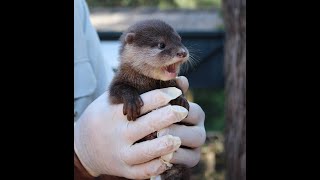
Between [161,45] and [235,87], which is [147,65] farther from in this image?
[235,87]

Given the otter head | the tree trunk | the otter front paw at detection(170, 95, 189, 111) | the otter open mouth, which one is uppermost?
the otter head

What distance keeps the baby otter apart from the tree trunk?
3.24m

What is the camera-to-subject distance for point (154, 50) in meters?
2.40

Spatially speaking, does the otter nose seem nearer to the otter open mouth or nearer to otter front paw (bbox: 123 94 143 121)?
the otter open mouth

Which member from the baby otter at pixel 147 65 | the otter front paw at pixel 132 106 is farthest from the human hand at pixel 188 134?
the otter front paw at pixel 132 106

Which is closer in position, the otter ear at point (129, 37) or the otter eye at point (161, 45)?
the otter eye at point (161, 45)

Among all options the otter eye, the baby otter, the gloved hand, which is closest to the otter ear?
the baby otter

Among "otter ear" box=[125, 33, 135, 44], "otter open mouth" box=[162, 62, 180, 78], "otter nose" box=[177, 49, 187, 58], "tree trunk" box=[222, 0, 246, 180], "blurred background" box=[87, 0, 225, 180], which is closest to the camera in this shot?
"otter nose" box=[177, 49, 187, 58]

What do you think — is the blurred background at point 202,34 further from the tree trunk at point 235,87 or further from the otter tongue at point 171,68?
the otter tongue at point 171,68

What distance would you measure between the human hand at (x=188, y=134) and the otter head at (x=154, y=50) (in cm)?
20

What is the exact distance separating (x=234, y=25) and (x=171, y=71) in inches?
138

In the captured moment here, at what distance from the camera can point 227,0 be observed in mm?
→ 5820

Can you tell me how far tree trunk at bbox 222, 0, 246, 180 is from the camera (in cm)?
569

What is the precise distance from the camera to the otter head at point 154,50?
2326mm
